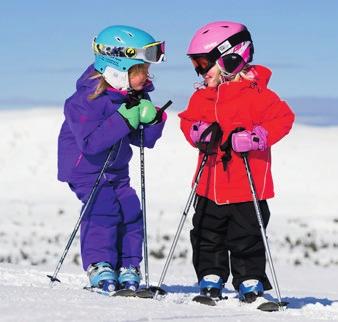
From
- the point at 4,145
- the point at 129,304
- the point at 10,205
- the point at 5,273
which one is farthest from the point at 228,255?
the point at 4,145

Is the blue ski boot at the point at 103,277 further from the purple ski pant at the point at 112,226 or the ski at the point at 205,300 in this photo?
the ski at the point at 205,300

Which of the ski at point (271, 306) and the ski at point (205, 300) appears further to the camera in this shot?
the ski at point (205, 300)

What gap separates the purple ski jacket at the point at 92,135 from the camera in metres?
7.87

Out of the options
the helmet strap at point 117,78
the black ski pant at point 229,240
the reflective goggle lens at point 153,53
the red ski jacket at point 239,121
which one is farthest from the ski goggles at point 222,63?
the black ski pant at point 229,240

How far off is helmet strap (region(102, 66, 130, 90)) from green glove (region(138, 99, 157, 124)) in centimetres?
21

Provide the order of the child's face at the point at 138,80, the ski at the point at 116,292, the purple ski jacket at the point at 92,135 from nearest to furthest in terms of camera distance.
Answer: the ski at the point at 116,292 → the purple ski jacket at the point at 92,135 → the child's face at the point at 138,80

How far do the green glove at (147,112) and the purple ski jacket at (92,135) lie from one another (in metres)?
0.13

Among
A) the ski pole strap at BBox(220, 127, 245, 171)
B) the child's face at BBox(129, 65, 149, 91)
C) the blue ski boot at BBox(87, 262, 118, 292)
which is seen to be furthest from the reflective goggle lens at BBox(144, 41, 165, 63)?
the blue ski boot at BBox(87, 262, 118, 292)

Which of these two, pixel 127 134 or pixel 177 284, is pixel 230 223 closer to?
pixel 127 134

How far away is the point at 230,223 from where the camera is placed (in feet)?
26.2

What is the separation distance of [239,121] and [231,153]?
22 cm

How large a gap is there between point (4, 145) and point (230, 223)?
18490mm

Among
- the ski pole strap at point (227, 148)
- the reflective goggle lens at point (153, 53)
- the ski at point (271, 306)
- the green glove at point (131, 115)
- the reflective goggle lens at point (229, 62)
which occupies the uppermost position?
the reflective goggle lens at point (153, 53)

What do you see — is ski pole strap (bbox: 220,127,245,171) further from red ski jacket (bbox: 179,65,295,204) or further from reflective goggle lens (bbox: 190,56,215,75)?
reflective goggle lens (bbox: 190,56,215,75)
